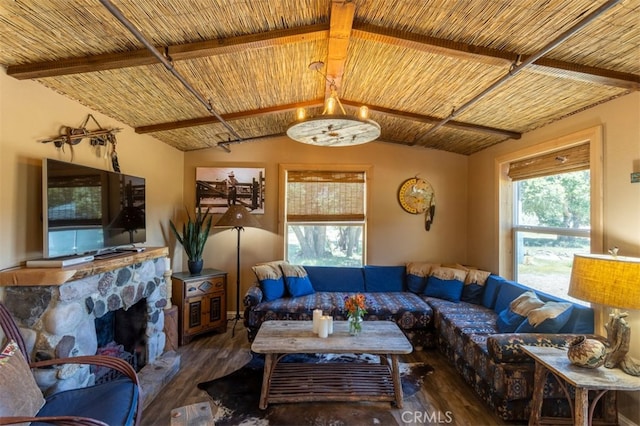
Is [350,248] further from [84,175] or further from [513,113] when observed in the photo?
[84,175]

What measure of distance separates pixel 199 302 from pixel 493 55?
384 centimetres

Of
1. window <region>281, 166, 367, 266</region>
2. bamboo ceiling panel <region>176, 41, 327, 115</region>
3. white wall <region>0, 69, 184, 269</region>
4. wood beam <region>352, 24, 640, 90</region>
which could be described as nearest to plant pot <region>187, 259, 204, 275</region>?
window <region>281, 166, 367, 266</region>

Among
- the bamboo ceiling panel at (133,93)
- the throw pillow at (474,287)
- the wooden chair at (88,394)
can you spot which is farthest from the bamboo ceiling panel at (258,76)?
the throw pillow at (474,287)

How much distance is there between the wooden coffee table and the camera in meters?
2.39

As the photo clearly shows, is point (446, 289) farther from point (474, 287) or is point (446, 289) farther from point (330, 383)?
point (330, 383)

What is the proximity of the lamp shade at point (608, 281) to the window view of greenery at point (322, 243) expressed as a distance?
2.86m

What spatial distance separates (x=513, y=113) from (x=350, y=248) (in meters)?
2.70

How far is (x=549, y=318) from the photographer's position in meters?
2.42

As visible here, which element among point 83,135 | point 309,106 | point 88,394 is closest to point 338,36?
point 309,106

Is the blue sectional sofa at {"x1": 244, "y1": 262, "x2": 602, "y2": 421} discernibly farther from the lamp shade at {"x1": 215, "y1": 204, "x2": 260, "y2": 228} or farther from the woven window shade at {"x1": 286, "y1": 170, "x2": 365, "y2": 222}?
the woven window shade at {"x1": 286, "y1": 170, "x2": 365, "y2": 222}

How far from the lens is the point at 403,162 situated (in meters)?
4.64

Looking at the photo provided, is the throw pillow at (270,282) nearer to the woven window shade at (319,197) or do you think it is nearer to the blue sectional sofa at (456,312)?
the blue sectional sofa at (456,312)

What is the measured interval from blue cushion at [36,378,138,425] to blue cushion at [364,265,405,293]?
3017mm

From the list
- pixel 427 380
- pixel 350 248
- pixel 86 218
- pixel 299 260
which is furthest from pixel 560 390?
pixel 86 218
